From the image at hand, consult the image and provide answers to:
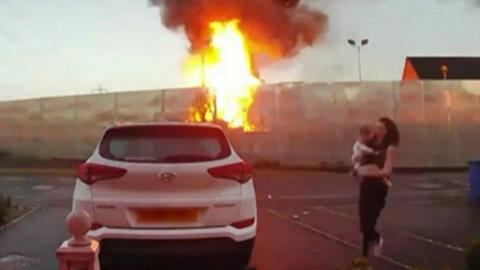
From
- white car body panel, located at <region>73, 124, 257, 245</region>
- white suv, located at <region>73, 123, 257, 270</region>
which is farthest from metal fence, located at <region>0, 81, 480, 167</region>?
white car body panel, located at <region>73, 124, 257, 245</region>

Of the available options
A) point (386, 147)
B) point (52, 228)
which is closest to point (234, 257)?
point (386, 147)

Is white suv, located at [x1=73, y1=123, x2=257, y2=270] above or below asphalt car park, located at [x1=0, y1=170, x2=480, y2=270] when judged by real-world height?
above

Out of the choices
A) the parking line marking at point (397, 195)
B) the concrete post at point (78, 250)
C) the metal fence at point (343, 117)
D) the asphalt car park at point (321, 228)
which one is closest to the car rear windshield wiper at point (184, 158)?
the asphalt car park at point (321, 228)

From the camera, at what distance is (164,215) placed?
7.63 meters

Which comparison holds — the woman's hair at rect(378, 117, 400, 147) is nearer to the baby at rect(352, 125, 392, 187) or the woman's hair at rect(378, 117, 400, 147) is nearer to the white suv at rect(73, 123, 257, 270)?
the baby at rect(352, 125, 392, 187)

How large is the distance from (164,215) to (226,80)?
27.7 meters

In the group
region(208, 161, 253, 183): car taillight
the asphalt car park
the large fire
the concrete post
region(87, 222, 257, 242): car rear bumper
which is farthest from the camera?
the large fire

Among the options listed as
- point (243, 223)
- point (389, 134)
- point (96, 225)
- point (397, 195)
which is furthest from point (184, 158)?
point (397, 195)

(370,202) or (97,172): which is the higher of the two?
(97,172)

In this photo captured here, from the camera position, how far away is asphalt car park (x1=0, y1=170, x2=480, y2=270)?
30.2 ft

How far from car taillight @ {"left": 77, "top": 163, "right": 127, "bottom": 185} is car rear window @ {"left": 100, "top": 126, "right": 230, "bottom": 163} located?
0.50 ft

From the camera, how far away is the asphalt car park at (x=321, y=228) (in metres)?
9.20

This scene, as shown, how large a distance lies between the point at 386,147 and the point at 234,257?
8.03 ft

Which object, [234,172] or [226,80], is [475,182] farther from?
[226,80]
